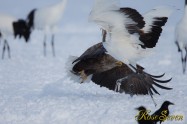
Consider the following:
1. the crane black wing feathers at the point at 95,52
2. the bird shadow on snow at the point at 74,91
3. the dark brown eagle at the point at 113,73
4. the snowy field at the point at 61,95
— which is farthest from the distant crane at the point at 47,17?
the crane black wing feathers at the point at 95,52

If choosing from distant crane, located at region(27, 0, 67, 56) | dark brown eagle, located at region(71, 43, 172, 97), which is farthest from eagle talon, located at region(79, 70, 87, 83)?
distant crane, located at region(27, 0, 67, 56)

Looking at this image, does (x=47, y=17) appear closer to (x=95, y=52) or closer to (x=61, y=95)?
(x=61, y=95)

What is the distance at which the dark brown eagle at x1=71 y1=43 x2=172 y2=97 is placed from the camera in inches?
304

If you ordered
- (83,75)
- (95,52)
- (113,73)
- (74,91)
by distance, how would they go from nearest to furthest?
(95,52), (83,75), (113,73), (74,91)

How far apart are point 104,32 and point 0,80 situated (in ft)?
9.27

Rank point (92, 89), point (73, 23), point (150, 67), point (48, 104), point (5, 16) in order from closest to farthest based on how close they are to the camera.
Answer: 1. point (48, 104)
2. point (92, 89)
3. point (150, 67)
4. point (5, 16)
5. point (73, 23)

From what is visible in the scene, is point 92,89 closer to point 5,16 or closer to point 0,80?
point 0,80

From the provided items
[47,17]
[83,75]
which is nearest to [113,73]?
[83,75]

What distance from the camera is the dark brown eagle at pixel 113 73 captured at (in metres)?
7.71

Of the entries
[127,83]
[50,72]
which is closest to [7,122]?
[127,83]

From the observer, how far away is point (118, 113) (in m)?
6.75

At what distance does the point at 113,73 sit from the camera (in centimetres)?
804

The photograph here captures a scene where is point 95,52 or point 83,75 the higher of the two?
point 95,52

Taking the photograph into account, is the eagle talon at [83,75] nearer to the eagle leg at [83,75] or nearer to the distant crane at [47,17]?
the eagle leg at [83,75]
